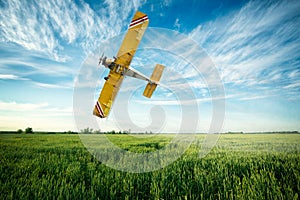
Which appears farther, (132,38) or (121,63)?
(121,63)

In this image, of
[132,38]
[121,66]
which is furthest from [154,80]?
[132,38]

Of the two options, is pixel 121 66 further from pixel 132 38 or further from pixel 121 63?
pixel 132 38

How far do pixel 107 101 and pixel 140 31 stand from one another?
245 inches

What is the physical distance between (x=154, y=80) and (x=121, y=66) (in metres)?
4.70

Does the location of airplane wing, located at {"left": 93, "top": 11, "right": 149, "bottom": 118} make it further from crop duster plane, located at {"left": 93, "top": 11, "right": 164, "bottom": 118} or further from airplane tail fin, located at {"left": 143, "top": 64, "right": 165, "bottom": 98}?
airplane tail fin, located at {"left": 143, "top": 64, "right": 165, "bottom": 98}

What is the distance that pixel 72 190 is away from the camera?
9.00 ft

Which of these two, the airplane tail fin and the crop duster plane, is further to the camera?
the airplane tail fin

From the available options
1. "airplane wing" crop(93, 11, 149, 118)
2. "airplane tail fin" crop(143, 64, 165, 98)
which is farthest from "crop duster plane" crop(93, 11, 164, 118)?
"airplane tail fin" crop(143, 64, 165, 98)

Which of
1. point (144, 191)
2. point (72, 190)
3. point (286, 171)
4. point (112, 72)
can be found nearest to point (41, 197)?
point (72, 190)

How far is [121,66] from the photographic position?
41.7 ft

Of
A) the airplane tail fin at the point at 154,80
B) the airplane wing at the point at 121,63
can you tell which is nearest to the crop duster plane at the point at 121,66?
the airplane wing at the point at 121,63

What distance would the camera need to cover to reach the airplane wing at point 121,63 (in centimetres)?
1138

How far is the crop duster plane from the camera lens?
11.4m

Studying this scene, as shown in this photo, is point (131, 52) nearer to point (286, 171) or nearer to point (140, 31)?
point (140, 31)
